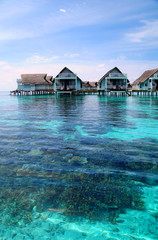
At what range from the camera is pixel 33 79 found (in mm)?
59062

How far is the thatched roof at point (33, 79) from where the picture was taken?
58625mm

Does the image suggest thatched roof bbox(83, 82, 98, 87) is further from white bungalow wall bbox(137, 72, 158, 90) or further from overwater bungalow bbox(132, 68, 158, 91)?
white bungalow wall bbox(137, 72, 158, 90)

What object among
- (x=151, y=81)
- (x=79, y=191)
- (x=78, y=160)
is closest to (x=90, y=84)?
(x=151, y=81)

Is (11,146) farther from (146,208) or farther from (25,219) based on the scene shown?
(146,208)

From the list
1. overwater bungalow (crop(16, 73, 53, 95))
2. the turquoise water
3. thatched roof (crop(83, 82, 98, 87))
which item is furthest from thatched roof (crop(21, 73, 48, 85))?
the turquoise water

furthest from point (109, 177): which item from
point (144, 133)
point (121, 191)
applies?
point (144, 133)

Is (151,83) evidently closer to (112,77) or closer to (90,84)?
(112,77)

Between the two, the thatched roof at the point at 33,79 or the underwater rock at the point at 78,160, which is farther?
the thatched roof at the point at 33,79

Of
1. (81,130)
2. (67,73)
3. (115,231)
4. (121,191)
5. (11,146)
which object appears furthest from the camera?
(67,73)

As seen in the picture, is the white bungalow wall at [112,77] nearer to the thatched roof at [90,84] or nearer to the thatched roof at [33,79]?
the thatched roof at [33,79]

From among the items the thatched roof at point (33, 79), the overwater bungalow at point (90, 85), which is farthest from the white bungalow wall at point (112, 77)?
the overwater bungalow at point (90, 85)

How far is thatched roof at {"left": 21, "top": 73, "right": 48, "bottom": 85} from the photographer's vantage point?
5862 centimetres

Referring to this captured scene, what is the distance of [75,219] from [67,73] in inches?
1651

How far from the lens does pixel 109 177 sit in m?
4.81
